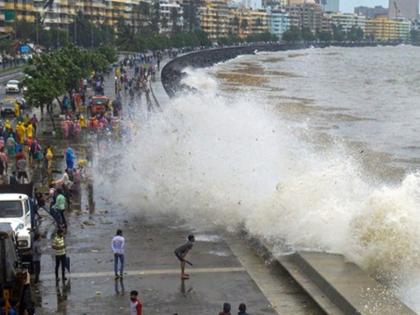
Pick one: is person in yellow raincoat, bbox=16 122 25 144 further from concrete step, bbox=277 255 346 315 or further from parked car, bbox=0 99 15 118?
concrete step, bbox=277 255 346 315

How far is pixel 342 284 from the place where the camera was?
13.4 meters

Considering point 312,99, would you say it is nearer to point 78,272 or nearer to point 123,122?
point 123,122

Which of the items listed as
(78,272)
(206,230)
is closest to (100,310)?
(78,272)

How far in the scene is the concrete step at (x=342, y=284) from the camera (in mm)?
12344

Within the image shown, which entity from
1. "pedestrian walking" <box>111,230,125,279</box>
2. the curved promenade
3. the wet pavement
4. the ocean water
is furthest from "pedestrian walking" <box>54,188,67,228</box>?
the curved promenade

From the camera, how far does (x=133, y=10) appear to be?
173m

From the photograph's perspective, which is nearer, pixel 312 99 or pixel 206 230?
pixel 206 230

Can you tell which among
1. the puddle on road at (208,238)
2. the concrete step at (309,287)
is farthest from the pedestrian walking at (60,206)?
the concrete step at (309,287)

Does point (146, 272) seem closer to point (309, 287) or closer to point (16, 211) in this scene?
point (16, 211)

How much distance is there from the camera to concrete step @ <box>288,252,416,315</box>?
1234cm

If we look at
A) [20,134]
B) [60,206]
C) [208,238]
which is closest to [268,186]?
[208,238]

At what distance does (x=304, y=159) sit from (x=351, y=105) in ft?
136

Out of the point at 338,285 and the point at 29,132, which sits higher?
the point at 29,132

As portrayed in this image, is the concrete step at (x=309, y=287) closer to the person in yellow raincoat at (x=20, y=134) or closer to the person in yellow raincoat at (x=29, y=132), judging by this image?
the person in yellow raincoat at (x=29, y=132)
